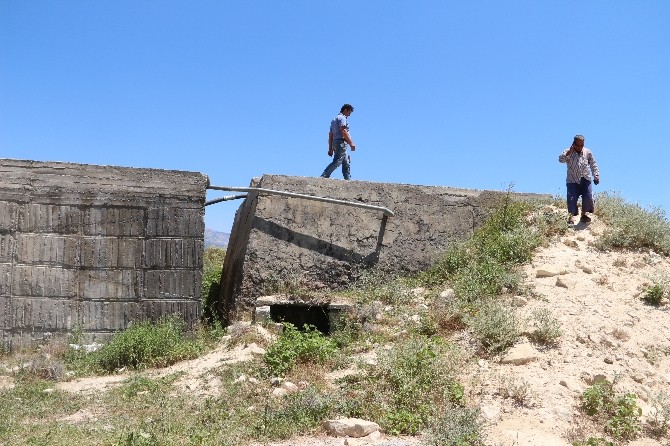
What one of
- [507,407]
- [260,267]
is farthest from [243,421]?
[260,267]

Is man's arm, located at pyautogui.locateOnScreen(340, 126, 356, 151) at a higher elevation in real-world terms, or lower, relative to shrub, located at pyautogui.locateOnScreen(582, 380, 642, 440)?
higher

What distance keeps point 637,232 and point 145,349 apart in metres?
6.35

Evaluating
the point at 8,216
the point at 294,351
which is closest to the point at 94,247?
the point at 8,216

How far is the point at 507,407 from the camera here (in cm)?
516

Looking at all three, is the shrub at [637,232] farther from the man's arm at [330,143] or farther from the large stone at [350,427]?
the large stone at [350,427]

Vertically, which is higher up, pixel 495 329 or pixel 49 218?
pixel 49 218

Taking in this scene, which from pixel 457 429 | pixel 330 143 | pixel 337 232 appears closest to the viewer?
pixel 457 429

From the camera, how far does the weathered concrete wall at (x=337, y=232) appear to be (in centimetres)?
786

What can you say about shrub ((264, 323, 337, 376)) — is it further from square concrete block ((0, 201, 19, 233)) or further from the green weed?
square concrete block ((0, 201, 19, 233))

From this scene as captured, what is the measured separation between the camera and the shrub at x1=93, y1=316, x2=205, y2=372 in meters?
6.66

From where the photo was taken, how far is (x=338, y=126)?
8.73 meters

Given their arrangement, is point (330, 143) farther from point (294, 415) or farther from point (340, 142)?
point (294, 415)

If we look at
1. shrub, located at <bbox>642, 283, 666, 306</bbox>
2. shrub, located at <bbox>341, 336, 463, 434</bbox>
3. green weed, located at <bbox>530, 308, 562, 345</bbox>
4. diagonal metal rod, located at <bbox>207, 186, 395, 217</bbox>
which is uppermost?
diagonal metal rod, located at <bbox>207, 186, 395, 217</bbox>

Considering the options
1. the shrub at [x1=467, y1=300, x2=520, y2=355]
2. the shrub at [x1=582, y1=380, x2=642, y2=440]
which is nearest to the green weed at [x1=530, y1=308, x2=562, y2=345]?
the shrub at [x1=467, y1=300, x2=520, y2=355]
